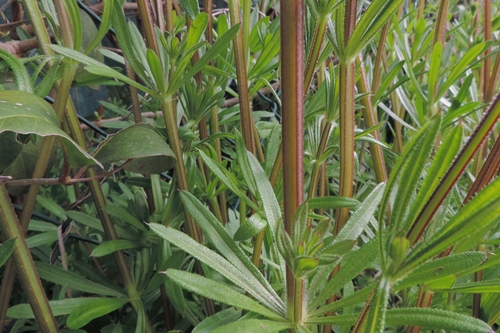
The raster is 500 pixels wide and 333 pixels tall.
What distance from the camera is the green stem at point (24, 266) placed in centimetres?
40

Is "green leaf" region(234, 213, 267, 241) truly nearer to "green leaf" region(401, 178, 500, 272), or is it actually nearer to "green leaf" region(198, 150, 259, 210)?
"green leaf" region(198, 150, 259, 210)

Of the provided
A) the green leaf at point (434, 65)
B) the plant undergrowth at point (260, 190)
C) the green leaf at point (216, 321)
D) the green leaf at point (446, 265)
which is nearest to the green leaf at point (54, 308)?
the plant undergrowth at point (260, 190)

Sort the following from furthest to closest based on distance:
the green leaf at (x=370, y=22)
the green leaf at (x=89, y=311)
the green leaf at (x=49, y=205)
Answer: the green leaf at (x=49, y=205)
the green leaf at (x=89, y=311)
the green leaf at (x=370, y=22)

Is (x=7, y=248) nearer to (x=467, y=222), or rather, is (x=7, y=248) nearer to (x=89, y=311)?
(x=89, y=311)

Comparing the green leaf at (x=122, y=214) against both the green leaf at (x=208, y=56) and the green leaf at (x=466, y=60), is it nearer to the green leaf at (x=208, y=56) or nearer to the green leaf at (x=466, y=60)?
the green leaf at (x=208, y=56)

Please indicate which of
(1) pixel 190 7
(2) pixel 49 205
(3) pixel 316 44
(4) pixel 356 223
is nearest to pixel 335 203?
(4) pixel 356 223

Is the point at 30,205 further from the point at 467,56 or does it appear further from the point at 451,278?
the point at 467,56

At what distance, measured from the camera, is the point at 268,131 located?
0.66 metres

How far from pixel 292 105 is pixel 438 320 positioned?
16 centimetres

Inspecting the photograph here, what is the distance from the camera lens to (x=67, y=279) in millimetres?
504

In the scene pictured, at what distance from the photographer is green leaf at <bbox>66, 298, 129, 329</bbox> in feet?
1.38

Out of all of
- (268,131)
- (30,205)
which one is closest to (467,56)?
(268,131)

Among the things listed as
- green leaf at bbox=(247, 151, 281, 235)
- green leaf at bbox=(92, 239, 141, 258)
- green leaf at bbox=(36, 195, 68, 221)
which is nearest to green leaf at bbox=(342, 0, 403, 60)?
green leaf at bbox=(247, 151, 281, 235)

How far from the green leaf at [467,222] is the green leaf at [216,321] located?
0.21m
